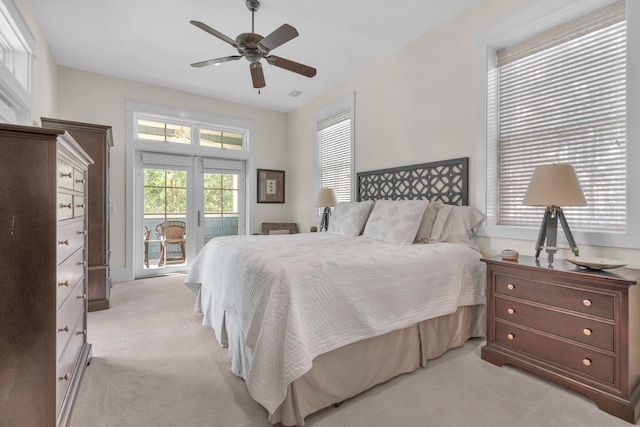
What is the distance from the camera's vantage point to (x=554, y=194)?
6.29 ft

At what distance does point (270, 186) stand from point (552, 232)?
179 inches

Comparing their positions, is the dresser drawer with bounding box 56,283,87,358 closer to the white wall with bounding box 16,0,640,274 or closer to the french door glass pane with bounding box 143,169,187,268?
the white wall with bounding box 16,0,640,274

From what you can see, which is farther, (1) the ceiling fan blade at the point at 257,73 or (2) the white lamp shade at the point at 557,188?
(1) the ceiling fan blade at the point at 257,73

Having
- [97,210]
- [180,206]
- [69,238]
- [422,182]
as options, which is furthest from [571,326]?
[180,206]

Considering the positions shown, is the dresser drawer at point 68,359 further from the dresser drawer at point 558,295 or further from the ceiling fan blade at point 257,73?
the dresser drawer at point 558,295

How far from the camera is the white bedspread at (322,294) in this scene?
1.46 meters

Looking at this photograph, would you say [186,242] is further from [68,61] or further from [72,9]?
[72,9]

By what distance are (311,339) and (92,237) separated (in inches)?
118

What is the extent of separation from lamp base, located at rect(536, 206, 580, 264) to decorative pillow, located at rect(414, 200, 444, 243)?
850 mm

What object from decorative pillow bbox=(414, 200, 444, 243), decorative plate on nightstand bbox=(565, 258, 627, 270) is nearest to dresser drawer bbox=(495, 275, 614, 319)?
decorative plate on nightstand bbox=(565, 258, 627, 270)

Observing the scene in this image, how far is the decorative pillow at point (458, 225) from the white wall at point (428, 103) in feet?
0.50

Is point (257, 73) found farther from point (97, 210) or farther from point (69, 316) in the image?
point (69, 316)

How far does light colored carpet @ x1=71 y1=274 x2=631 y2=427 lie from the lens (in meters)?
1.56

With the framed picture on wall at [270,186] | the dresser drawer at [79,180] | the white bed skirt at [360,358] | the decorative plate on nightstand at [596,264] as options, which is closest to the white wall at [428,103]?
the decorative plate on nightstand at [596,264]
